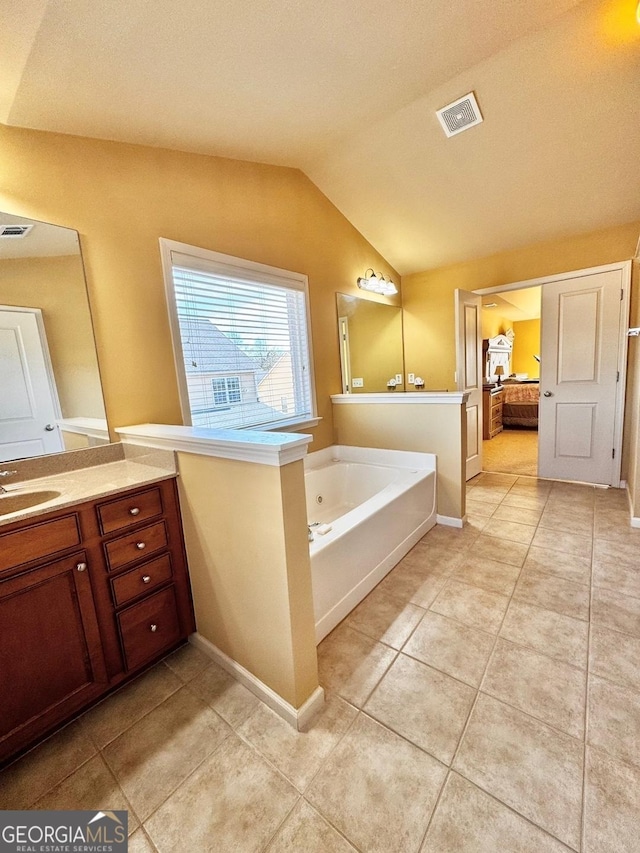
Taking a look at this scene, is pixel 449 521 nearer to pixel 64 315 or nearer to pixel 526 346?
pixel 64 315

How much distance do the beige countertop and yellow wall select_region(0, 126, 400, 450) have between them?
1.06 feet

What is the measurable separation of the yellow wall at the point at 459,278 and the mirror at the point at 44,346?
335 centimetres

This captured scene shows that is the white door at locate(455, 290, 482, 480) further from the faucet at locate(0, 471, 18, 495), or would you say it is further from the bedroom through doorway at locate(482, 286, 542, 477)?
the faucet at locate(0, 471, 18, 495)

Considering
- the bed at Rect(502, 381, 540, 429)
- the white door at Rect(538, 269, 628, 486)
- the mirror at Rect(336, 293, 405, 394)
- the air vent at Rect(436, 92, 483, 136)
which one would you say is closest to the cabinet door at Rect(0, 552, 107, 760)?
the mirror at Rect(336, 293, 405, 394)

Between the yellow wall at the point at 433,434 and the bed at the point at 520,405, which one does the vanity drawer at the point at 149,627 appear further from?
the bed at the point at 520,405

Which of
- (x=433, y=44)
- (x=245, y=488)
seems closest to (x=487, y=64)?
(x=433, y=44)

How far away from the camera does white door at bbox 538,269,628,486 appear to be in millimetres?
3135

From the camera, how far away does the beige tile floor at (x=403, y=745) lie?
965mm

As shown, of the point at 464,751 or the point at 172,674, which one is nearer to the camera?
the point at 464,751

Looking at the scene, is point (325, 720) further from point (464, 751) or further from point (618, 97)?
point (618, 97)

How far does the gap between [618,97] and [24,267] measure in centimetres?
325

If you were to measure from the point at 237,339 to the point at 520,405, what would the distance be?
5.40 meters

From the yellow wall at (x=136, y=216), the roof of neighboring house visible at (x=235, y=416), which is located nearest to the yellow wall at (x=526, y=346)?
the yellow wall at (x=136, y=216)

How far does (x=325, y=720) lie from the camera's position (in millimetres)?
1280
